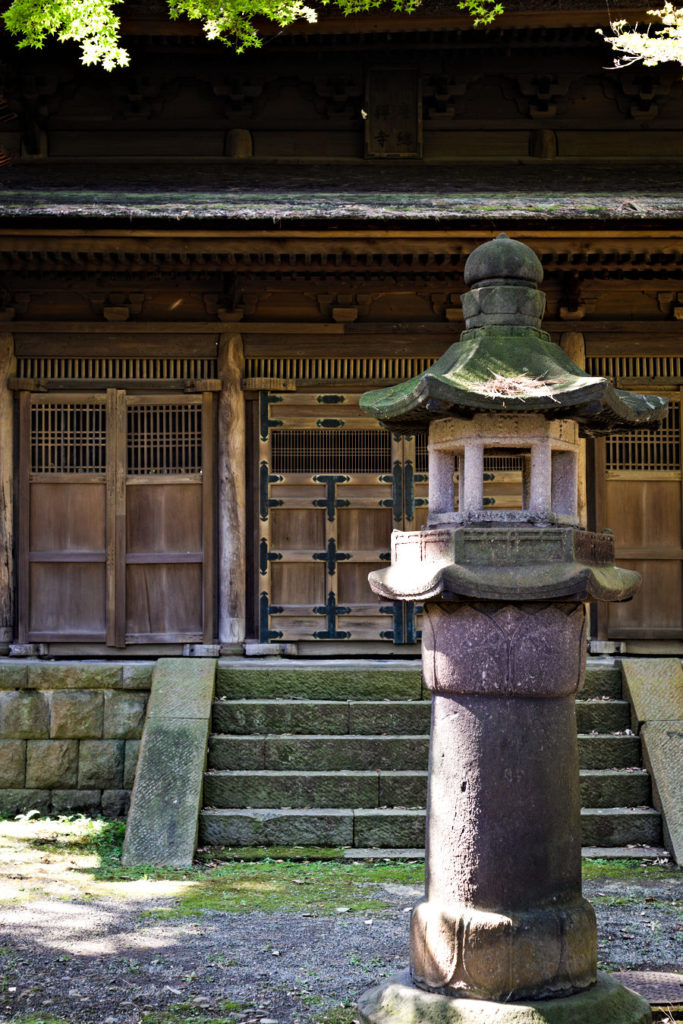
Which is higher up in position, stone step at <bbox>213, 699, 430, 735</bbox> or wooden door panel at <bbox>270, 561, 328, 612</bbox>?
wooden door panel at <bbox>270, 561, 328, 612</bbox>

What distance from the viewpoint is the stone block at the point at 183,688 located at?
8.68 m

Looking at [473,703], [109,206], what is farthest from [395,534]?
[109,206]

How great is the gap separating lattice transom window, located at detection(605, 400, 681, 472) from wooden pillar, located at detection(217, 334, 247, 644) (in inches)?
138

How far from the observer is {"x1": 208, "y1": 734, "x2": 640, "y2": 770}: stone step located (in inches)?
331

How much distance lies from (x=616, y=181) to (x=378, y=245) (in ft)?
9.49

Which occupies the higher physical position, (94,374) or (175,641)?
(94,374)

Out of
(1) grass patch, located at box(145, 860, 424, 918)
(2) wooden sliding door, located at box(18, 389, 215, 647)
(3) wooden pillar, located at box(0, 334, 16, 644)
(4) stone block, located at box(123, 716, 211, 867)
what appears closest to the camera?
(1) grass patch, located at box(145, 860, 424, 918)

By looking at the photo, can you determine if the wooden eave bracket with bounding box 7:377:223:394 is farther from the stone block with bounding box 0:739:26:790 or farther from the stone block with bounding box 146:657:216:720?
the stone block with bounding box 0:739:26:790

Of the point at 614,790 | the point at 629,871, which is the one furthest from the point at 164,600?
the point at 629,871

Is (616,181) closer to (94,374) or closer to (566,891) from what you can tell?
(94,374)

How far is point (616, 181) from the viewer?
10.7 m

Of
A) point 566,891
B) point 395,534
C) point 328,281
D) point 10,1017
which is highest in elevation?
point 328,281

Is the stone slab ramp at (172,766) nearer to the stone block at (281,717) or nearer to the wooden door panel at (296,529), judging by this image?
the stone block at (281,717)

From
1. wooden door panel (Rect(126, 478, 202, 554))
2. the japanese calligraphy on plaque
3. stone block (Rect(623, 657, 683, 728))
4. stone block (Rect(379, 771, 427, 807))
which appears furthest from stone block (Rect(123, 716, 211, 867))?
the japanese calligraphy on plaque
